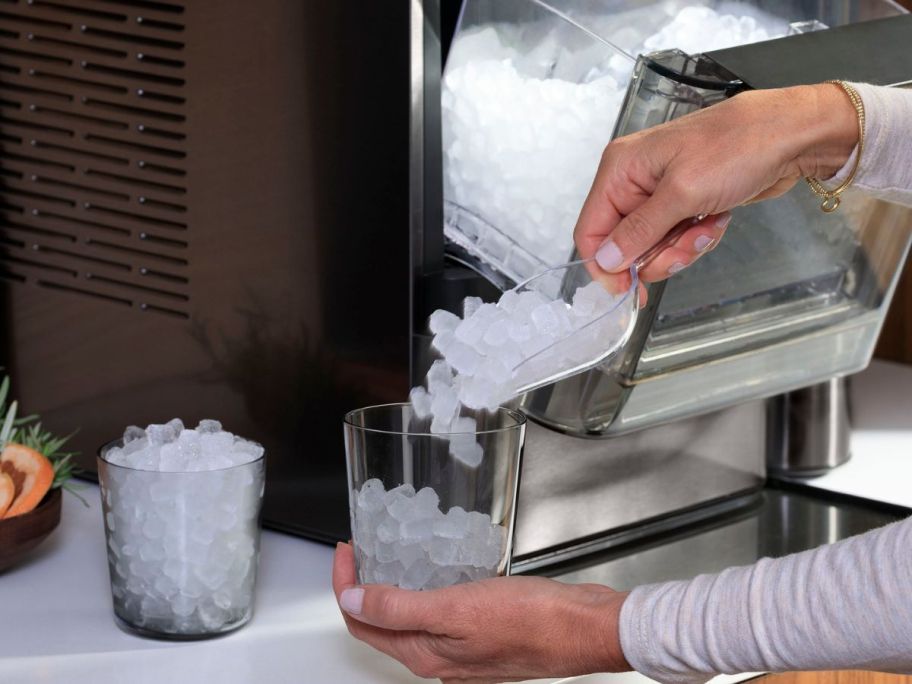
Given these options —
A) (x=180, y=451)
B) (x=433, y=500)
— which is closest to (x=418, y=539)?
(x=433, y=500)

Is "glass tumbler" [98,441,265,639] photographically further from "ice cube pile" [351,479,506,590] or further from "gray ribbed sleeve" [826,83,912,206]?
"gray ribbed sleeve" [826,83,912,206]

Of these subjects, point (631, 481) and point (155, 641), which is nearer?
point (155, 641)

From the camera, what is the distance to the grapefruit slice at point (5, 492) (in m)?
0.99

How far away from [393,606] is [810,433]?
675mm

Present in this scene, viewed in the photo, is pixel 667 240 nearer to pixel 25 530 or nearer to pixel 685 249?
pixel 685 249

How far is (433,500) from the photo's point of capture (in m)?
0.76

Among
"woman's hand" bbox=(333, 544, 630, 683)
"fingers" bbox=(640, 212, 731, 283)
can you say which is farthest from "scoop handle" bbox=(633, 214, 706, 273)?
"woman's hand" bbox=(333, 544, 630, 683)

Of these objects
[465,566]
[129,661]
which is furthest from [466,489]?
[129,661]

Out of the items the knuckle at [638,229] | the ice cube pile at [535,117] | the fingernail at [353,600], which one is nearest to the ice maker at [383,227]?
the ice cube pile at [535,117]

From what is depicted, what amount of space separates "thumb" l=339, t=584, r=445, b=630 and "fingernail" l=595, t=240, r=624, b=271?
24 cm

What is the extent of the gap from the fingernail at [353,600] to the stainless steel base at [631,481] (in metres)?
0.24

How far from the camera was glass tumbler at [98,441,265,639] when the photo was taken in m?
0.88

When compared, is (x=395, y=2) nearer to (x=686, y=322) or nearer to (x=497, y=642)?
(x=686, y=322)

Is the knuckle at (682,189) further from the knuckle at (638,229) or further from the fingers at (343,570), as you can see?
the fingers at (343,570)
